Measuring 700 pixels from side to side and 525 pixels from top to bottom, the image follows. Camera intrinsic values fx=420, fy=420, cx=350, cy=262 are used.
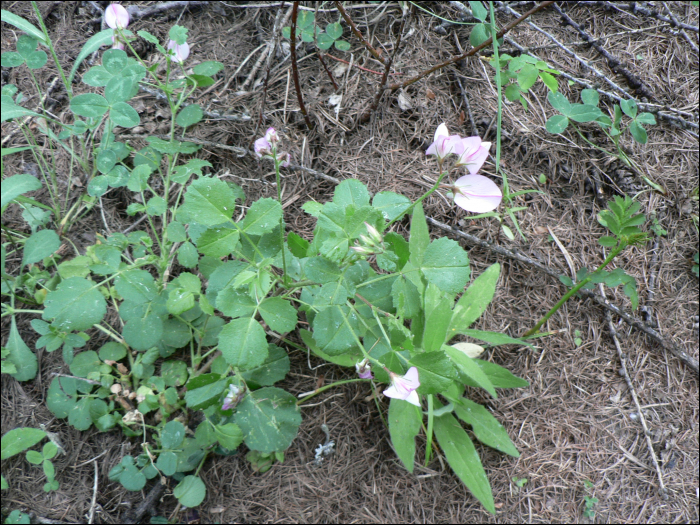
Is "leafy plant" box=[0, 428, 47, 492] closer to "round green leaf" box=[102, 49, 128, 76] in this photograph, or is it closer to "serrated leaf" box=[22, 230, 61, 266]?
"serrated leaf" box=[22, 230, 61, 266]

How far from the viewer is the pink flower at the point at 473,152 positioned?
3.98 feet

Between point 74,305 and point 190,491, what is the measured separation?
91 centimetres

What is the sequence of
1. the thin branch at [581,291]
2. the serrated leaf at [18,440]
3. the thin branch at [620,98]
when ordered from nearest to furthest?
the serrated leaf at [18,440]
the thin branch at [581,291]
the thin branch at [620,98]

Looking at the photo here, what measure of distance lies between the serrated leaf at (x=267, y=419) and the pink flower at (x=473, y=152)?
112cm

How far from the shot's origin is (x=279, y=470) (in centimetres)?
190

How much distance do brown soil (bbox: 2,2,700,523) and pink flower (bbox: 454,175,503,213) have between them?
850 millimetres

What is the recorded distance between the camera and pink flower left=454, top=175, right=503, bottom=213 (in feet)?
3.95

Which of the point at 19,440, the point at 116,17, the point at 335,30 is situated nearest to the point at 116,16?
the point at 116,17

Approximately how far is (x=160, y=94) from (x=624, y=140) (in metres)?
2.38

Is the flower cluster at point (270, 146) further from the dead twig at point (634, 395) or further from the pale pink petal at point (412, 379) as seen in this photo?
the dead twig at point (634, 395)

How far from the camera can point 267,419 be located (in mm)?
1655

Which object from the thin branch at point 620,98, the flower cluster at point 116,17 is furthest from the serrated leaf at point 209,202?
the thin branch at point 620,98

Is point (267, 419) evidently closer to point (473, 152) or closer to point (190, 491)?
point (190, 491)

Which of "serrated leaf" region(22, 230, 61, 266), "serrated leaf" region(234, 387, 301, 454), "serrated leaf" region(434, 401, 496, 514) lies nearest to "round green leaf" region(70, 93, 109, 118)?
"serrated leaf" region(22, 230, 61, 266)
